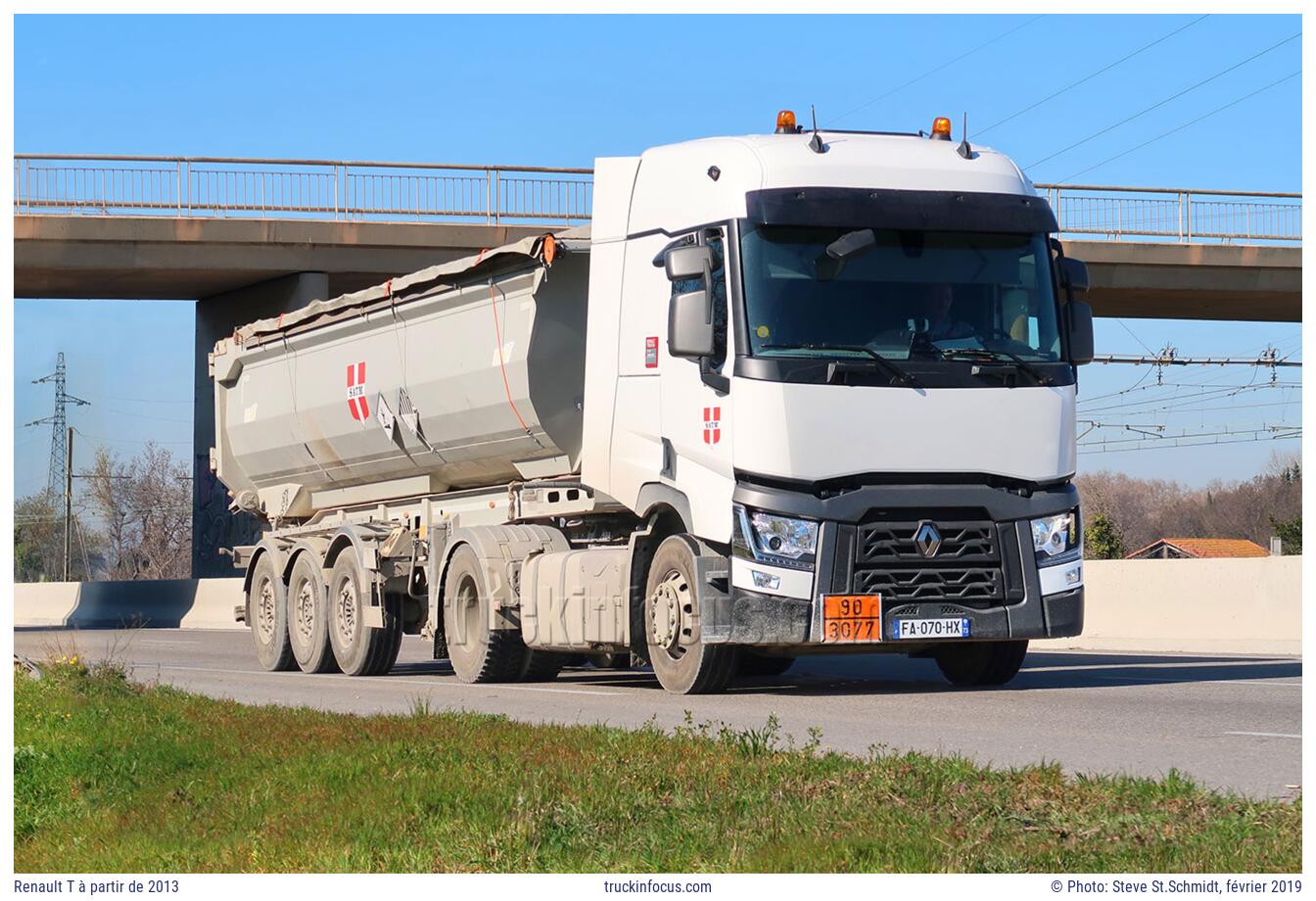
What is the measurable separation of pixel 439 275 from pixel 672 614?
182 inches

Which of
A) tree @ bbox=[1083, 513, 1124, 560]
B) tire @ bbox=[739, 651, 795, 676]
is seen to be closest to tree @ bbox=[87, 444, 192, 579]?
tree @ bbox=[1083, 513, 1124, 560]

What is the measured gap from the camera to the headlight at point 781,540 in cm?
1293

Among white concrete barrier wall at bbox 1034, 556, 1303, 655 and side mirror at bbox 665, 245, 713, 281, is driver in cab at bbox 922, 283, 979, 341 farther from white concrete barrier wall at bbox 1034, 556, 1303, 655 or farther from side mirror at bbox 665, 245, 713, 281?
white concrete barrier wall at bbox 1034, 556, 1303, 655

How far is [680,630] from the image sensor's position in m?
13.9

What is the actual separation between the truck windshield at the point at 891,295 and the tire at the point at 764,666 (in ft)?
15.1

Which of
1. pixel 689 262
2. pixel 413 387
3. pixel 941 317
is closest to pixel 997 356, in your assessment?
pixel 941 317

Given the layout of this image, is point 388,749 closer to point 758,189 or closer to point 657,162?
point 758,189

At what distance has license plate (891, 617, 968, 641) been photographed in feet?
42.9

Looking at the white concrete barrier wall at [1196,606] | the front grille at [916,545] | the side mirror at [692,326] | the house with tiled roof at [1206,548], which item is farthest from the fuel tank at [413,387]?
the house with tiled roof at [1206,548]

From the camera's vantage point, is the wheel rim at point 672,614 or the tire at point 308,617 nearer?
the wheel rim at point 672,614

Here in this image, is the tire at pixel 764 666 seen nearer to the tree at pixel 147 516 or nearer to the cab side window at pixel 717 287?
the cab side window at pixel 717 287

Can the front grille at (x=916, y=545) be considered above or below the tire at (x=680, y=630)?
above

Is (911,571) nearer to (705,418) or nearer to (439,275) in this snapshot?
(705,418)
